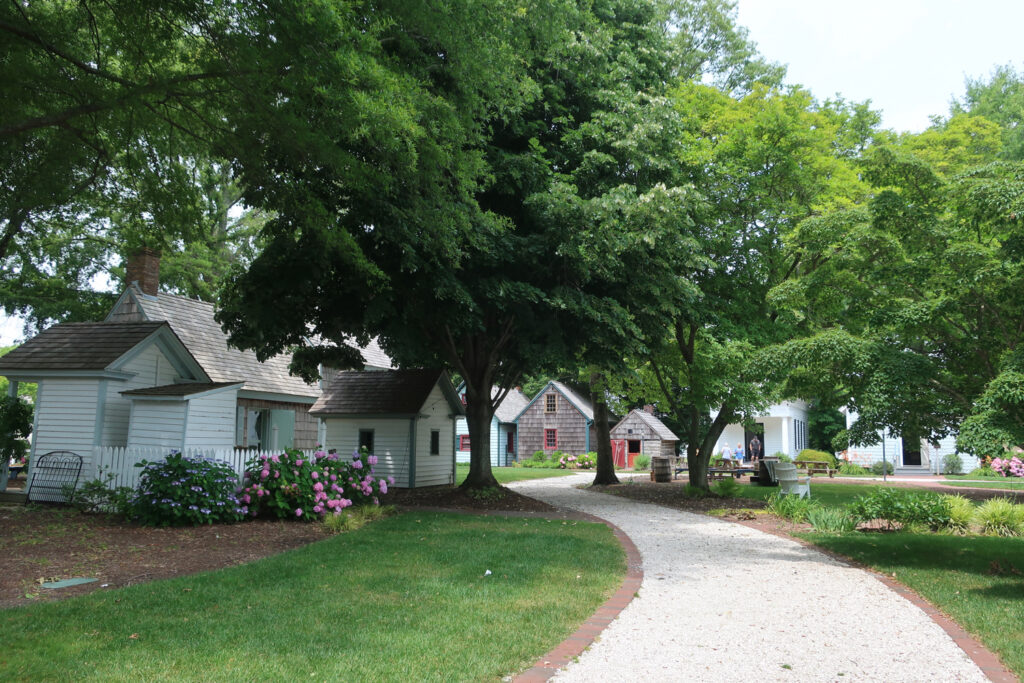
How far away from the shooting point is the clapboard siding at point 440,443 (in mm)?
21953

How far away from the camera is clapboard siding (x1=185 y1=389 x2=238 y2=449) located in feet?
45.2

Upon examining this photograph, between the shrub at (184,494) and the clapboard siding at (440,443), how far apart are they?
942 centimetres

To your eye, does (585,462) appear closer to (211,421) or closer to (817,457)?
(817,457)

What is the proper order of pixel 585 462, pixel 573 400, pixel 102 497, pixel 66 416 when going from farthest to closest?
pixel 573 400 < pixel 585 462 < pixel 66 416 < pixel 102 497

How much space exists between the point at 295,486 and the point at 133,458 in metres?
3.31

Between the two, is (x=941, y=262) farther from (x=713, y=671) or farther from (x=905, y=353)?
(x=713, y=671)

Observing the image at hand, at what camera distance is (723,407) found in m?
19.2

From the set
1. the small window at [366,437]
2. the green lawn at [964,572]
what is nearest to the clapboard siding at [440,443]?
the small window at [366,437]

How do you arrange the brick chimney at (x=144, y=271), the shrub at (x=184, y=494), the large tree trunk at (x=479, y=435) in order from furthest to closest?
the brick chimney at (x=144, y=271) → the large tree trunk at (x=479, y=435) → the shrub at (x=184, y=494)

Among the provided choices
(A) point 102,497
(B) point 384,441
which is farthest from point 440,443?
(A) point 102,497

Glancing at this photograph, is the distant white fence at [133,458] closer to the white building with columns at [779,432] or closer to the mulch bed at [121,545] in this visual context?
the mulch bed at [121,545]

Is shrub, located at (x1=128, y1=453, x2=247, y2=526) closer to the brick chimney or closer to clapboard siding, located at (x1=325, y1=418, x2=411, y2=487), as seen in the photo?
the brick chimney

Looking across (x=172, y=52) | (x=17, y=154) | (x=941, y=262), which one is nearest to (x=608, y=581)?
(x=941, y=262)

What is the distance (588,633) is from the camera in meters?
6.05
